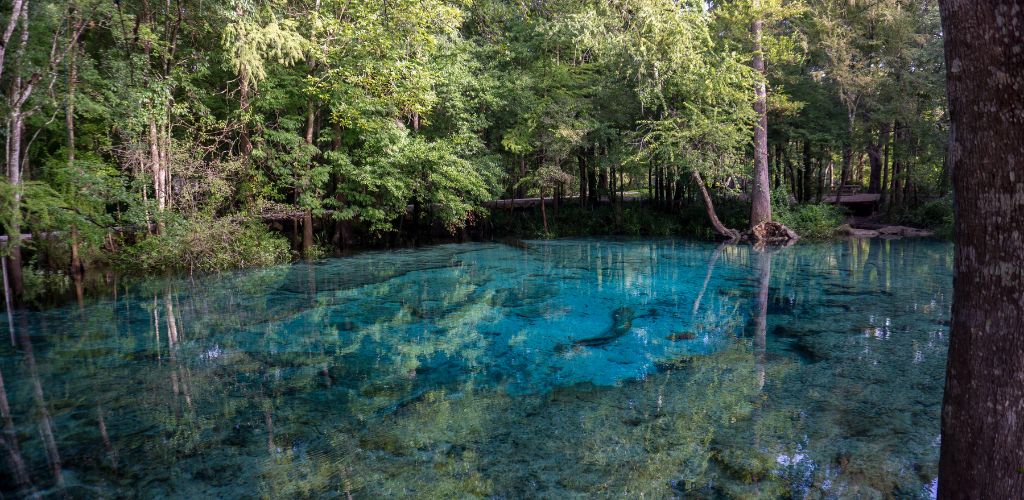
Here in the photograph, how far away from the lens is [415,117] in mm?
17781

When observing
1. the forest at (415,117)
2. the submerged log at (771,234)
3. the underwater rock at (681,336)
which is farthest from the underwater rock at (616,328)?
the submerged log at (771,234)

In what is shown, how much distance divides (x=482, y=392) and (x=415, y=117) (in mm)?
13873

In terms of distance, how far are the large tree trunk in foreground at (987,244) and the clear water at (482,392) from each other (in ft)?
4.50

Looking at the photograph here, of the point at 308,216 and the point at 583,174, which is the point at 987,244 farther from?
the point at 583,174

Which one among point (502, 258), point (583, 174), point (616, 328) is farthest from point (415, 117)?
point (616, 328)

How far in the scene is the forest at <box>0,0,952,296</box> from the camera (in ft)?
38.7

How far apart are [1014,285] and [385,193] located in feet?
52.2

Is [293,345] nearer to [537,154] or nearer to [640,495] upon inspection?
[640,495]

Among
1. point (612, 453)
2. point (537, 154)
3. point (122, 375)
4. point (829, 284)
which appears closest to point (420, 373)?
point (612, 453)

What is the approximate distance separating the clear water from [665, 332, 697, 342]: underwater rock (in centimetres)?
4

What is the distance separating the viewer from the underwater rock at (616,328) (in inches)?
273

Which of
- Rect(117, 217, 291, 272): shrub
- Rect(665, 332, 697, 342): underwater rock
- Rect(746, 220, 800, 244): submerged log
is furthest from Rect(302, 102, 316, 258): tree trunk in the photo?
Rect(746, 220, 800, 244): submerged log

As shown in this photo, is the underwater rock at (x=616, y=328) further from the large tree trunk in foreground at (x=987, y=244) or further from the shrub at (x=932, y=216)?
the shrub at (x=932, y=216)

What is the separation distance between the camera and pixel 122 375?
5793 millimetres
